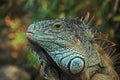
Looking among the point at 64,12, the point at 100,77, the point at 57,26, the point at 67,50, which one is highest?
the point at 64,12

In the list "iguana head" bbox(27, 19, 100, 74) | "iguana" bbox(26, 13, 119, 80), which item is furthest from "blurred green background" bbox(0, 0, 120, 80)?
"iguana head" bbox(27, 19, 100, 74)

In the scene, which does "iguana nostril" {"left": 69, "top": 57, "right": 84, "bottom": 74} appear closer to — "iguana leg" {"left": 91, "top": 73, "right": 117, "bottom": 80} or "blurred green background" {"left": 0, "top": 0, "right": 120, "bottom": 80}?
"iguana leg" {"left": 91, "top": 73, "right": 117, "bottom": 80}

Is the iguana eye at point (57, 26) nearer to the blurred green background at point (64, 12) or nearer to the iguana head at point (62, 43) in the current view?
the iguana head at point (62, 43)

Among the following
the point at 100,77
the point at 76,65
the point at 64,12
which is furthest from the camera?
the point at 64,12

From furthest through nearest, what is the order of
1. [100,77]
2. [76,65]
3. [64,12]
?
[64,12], [100,77], [76,65]

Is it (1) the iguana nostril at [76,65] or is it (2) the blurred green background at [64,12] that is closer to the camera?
(1) the iguana nostril at [76,65]

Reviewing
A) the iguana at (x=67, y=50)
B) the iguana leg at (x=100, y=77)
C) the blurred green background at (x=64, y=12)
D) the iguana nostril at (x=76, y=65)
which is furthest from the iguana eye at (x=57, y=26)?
the blurred green background at (x=64, y=12)

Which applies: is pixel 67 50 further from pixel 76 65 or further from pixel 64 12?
pixel 64 12

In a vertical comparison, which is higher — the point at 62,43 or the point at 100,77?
the point at 62,43

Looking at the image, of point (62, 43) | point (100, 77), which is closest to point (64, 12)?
point (100, 77)
